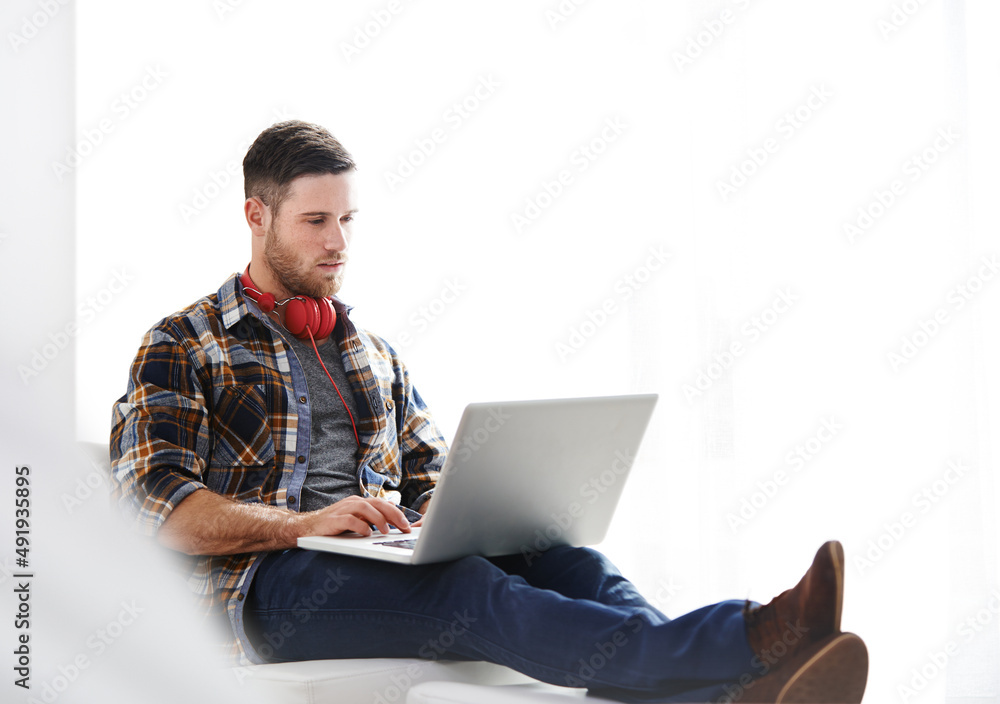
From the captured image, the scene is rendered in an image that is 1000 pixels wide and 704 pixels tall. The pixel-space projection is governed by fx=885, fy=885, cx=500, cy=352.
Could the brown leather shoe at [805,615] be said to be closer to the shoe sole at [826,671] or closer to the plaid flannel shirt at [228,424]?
the shoe sole at [826,671]

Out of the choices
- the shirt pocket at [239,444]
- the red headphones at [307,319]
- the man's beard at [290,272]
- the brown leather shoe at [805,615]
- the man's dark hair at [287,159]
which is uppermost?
the man's dark hair at [287,159]

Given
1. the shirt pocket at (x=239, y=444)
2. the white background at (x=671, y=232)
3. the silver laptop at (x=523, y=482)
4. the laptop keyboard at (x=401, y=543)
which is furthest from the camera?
the white background at (x=671, y=232)

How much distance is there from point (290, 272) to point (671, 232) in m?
1.12

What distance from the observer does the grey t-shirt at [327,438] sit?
5.13 feet

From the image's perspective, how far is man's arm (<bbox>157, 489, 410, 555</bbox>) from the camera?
1.31 meters

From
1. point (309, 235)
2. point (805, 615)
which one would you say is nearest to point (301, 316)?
point (309, 235)

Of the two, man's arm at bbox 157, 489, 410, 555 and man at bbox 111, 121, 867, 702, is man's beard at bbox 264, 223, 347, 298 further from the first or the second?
man's arm at bbox 157, 489, 410, 555

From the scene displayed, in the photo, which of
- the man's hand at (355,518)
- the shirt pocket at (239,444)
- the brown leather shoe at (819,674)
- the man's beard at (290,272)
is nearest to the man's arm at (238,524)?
the man's hand at (355,518)

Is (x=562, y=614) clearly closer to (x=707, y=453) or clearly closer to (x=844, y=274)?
(x=707, y=453)

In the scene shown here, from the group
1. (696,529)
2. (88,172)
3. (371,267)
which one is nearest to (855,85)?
(696,529)

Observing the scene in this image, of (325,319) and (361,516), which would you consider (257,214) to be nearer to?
(325,319)

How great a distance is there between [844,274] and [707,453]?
0.56m

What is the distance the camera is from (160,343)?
1447 mm

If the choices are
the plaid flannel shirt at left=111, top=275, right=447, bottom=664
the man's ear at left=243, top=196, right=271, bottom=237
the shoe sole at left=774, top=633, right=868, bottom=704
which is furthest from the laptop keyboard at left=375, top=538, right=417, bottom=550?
the man's ear at left=243, top=196, right=271, bottom=237
